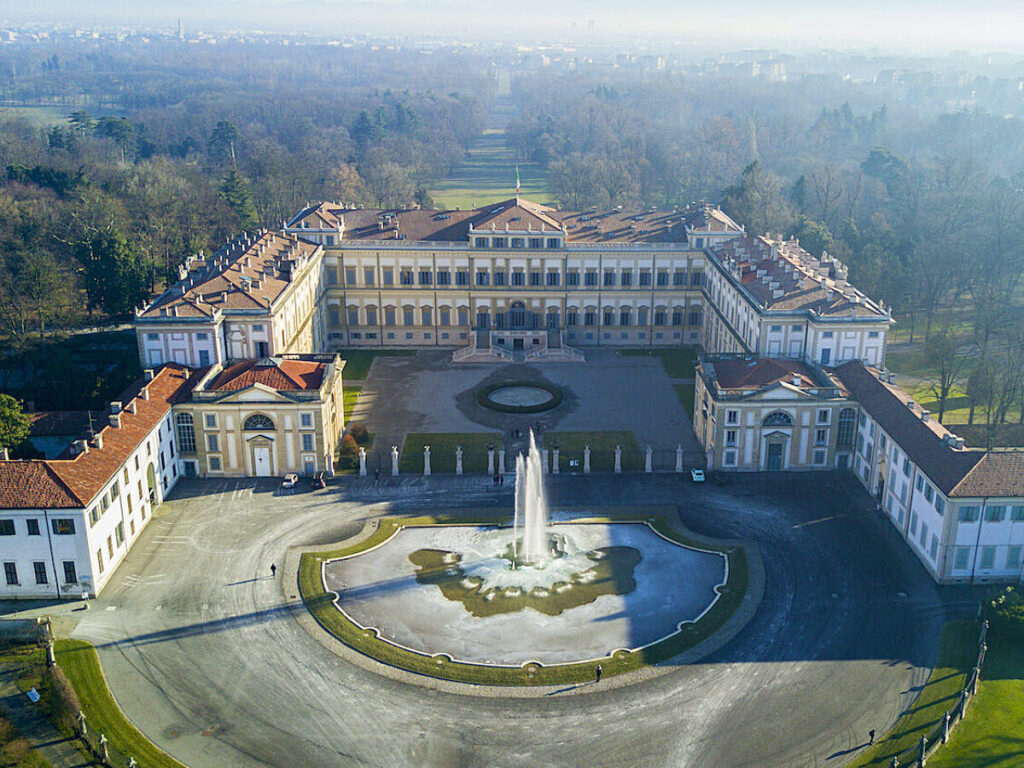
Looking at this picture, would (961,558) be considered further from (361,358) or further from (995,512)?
(361,358)

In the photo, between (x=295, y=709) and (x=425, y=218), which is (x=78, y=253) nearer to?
(x=425, y=218)

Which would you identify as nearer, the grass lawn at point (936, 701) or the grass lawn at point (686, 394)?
the grass lawn at point (936, 701)

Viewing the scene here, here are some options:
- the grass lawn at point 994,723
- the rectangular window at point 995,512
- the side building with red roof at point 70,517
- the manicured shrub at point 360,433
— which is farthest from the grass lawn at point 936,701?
the manicured shrub at point 360,433

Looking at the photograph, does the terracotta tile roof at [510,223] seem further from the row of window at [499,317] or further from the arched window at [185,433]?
the arched window at [185,433]

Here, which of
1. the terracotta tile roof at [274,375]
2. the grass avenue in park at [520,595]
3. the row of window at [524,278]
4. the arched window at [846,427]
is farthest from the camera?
the row of window at [524,278]

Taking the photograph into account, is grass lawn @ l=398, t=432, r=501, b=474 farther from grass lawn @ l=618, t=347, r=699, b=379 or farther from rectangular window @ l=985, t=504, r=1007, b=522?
rectangular window @ l=985, t=504, r=1007, b=522

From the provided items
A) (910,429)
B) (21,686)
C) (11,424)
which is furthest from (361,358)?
(910,429)

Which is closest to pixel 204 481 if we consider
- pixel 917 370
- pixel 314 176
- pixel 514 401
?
pixel 514 401
